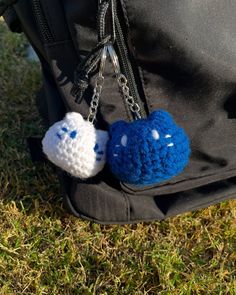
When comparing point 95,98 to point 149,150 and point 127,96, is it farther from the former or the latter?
point 149,150

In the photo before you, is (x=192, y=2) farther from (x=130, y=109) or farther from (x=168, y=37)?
(x=130, y=109)

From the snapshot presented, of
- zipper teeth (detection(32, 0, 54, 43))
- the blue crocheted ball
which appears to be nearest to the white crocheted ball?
the blue crocheted ball

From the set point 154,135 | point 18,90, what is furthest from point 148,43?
point 18,90

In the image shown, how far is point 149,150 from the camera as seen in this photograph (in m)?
0.81

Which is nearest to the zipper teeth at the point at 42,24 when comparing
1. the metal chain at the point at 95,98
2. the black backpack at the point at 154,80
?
the black backpack at the point at 154,80

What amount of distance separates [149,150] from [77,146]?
0.40ft

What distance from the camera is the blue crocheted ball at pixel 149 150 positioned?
0.82 metres

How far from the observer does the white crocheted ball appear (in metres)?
0.86

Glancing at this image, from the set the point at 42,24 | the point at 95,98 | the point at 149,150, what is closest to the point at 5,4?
the point at 42,24

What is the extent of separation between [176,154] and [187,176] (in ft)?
0.61

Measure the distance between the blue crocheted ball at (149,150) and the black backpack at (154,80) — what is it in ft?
0.35

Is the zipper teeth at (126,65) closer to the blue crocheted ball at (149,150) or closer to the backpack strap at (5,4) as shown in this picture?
the blue crocheted ball at (149,150)

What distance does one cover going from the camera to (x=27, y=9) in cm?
104

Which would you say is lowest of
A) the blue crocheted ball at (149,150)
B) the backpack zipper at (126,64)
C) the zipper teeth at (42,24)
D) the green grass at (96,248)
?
the green grass at (96,248)
